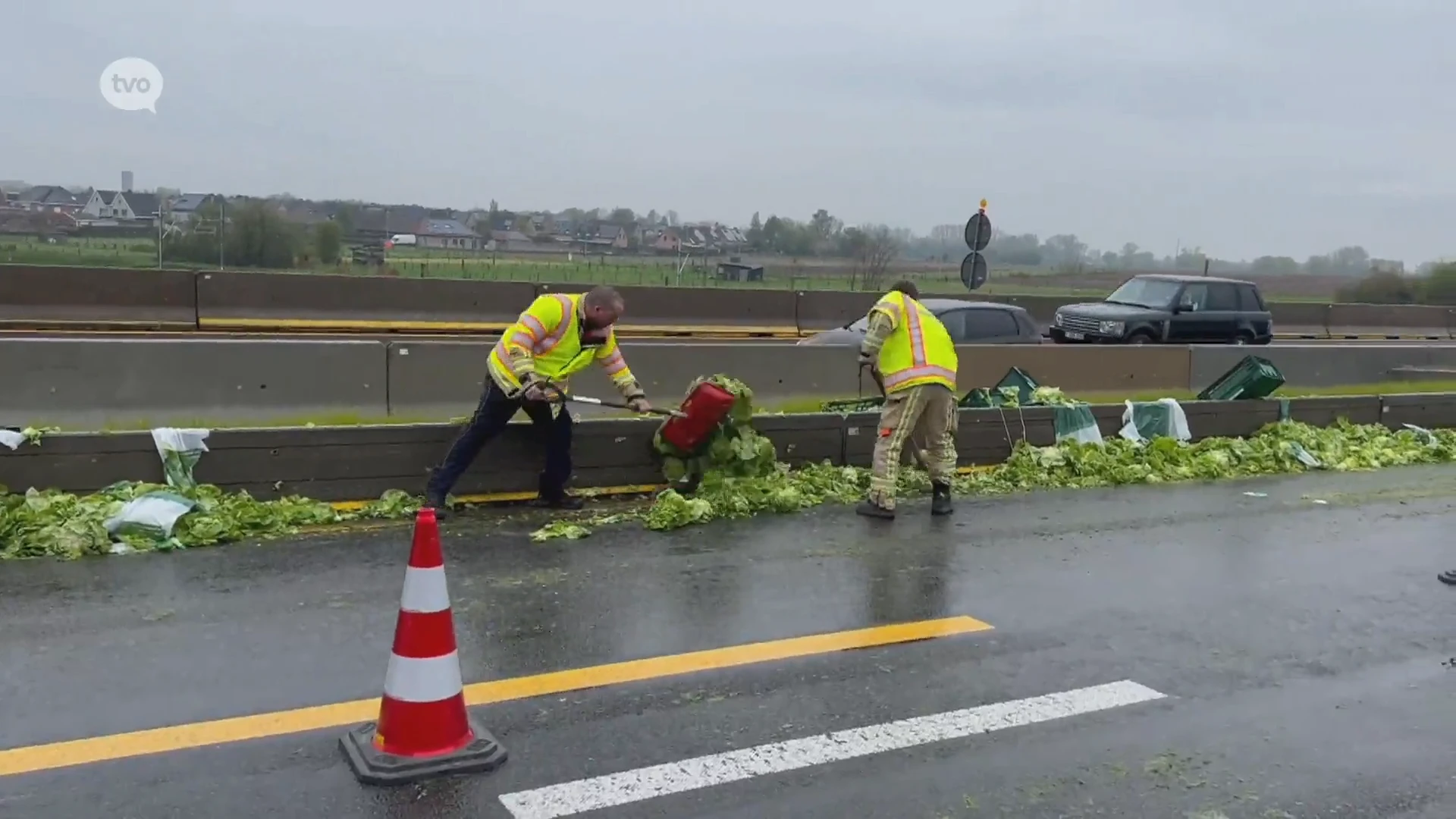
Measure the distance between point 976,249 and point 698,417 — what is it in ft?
35.5

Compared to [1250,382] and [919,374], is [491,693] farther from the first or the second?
[1250,382]

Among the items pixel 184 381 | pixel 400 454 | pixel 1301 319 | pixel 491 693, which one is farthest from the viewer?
pixel 1301 319

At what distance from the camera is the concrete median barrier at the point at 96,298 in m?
17.5

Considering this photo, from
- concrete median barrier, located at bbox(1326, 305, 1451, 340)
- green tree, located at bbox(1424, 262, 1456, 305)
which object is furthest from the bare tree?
green tree, located at bbox(1424, 262, 1456, 305)

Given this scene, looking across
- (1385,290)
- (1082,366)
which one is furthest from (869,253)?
(1385,290)

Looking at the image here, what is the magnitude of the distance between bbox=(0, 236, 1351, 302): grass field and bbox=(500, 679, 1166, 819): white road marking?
1177 cm

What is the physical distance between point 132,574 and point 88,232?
8.48 m

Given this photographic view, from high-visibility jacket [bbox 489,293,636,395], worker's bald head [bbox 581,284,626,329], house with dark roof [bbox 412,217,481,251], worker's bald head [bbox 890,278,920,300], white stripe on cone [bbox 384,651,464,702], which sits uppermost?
house with dark roof [bbox 412,217,481,251]

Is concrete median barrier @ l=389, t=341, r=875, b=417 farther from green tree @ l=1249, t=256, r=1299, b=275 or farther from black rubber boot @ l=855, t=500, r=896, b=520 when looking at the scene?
green tree @ l=1249, t=256, r=1299, b=275

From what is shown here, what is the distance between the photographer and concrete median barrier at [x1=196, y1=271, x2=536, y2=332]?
1883 centimetres

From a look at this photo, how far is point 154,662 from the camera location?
519 centimetres

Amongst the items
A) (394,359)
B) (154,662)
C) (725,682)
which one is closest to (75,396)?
(394,359)

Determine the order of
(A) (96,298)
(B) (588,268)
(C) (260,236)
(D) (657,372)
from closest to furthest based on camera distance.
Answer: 1. (D) (657,372)
2. (C) (260,236)
3. (A) (96,298)
4. (B) (588,268)

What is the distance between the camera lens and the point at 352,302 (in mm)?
→ 20047
